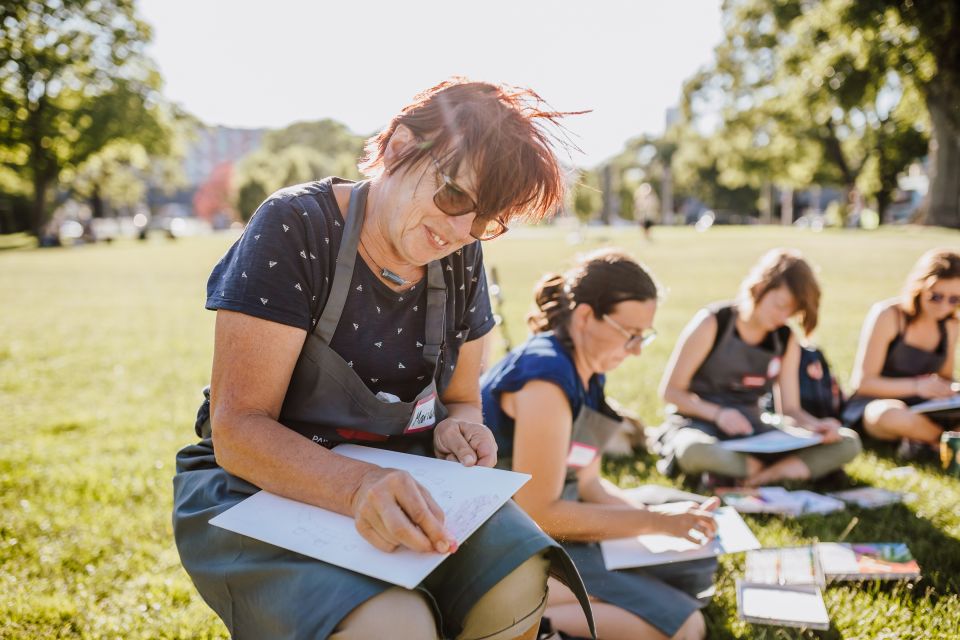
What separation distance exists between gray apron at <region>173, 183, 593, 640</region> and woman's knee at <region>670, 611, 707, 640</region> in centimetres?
99

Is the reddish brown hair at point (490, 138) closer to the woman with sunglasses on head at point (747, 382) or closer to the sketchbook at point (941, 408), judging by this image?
the woman with sunglasses on head at point (747, 382)

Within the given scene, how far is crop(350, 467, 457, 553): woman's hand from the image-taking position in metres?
1.19

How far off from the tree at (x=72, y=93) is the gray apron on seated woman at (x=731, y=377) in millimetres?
36124

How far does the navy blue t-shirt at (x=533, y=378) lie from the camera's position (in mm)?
2133

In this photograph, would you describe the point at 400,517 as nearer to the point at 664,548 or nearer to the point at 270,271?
the point at 270,271

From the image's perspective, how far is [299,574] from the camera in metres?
1.23

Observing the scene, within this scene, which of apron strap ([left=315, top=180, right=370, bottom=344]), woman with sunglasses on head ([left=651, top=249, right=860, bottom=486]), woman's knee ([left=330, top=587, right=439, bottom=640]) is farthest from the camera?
woman with sunglasses on head ([left=651, top=249, right=860, bottom=486])

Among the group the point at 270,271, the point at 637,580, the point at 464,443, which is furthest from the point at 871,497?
the point at 270,271

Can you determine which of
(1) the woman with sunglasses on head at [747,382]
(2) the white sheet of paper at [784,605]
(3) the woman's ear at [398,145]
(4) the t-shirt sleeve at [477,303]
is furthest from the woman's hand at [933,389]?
(3) the woman's ear at [398,145]

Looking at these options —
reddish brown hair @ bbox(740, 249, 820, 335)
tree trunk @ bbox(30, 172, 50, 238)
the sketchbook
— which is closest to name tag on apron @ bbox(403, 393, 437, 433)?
reddish brown hair @ bbox(740, 249, 820, 335)

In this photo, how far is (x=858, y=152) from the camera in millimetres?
37250

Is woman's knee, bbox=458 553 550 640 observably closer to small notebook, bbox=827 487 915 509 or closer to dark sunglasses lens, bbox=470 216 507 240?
dark sunglasses lens, bbox=470 216 507 240

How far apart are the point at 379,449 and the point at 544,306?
114cm

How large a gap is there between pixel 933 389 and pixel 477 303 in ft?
11.1
